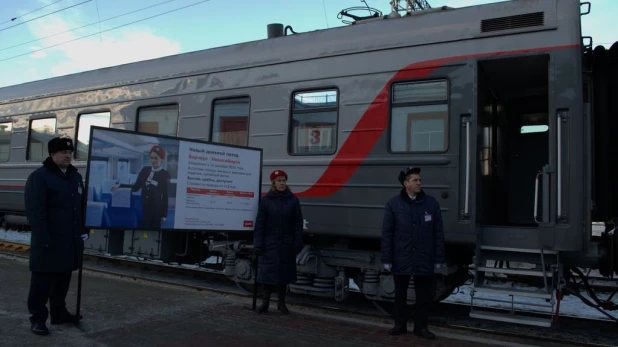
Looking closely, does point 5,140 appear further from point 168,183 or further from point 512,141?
point 512,141

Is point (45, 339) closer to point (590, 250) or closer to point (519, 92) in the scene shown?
point (590, 250)

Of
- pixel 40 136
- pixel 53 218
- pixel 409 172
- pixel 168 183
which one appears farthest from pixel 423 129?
pixel 40 136

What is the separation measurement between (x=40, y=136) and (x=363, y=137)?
6.68 m

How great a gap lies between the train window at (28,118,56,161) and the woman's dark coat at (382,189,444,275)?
692 cm

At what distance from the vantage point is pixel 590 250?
527 cm

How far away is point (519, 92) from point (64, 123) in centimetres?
737

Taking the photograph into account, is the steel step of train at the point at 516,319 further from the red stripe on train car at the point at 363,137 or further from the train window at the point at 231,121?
the train window at the point at 231,121

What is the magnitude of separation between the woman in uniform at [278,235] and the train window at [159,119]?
240cm

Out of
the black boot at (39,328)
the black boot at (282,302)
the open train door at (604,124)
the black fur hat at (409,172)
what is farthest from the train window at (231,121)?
the open train door at (604,124)

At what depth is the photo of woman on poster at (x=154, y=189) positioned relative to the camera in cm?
574

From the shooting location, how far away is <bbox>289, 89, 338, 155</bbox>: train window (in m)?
6.43

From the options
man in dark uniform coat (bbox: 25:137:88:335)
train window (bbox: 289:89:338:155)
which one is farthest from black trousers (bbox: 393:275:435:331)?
man in dark uniform coat (bbox: 25:137:88:335)

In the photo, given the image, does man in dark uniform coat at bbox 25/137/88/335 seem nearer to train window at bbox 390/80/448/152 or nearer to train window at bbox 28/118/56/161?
train window at bbox 390/80/448/152

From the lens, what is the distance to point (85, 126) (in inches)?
350
